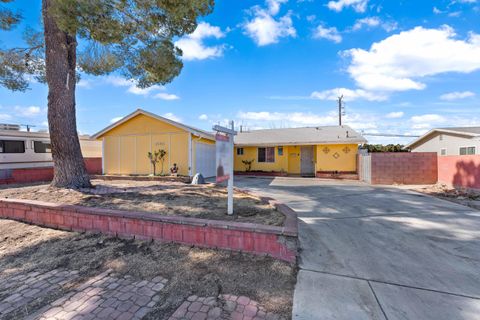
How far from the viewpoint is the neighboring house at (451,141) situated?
509 inches

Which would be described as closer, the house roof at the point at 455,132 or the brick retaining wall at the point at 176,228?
the brick retaining wall at the point at 176,228

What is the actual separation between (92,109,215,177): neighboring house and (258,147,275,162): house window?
→ 3.80m

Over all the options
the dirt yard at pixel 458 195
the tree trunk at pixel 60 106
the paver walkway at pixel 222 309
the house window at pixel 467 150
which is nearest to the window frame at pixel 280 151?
the dirt yard at pixel 458 195

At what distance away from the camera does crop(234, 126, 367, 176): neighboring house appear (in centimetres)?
1431

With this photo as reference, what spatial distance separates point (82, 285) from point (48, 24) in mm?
7436

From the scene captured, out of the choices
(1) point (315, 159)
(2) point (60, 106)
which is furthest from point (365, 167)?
(2) point (60, 106)

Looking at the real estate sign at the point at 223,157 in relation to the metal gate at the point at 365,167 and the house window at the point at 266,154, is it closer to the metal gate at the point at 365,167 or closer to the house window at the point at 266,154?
the metal gate at the point at 365,167

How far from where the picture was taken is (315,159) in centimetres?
1565

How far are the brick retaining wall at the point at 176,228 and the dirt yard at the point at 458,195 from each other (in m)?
6.75

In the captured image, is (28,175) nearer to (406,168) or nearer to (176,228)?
(176,228)

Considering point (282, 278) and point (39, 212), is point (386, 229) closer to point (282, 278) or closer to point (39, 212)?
point (282, 278)

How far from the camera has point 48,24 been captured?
6.46 metres

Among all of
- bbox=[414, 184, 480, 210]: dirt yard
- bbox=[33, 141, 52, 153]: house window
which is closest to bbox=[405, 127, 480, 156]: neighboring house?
bbox=[414, 184, 480, 210]: dirt yard

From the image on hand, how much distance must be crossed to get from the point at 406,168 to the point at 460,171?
2.11 metres
